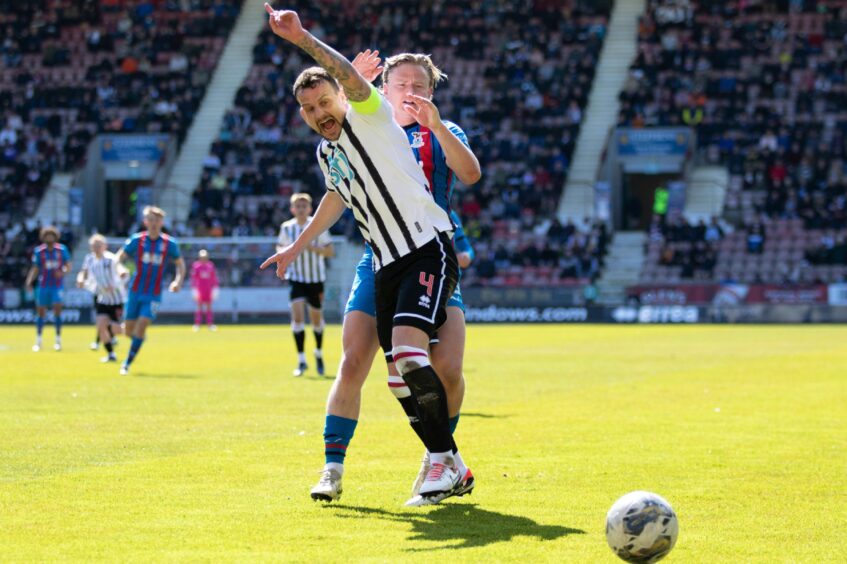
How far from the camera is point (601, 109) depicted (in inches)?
1924

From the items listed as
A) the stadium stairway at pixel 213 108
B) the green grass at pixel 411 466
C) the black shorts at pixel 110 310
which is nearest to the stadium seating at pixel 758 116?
the stadium stairway at pixel 213 108

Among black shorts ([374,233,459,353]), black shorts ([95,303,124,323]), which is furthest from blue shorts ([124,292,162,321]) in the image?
black shorts ([374,233,459,353])

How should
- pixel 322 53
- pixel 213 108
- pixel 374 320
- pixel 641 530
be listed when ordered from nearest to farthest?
1. pixel 641 530
2. pixel 322 53
3. pixel 374 320
4. pixel 213 108

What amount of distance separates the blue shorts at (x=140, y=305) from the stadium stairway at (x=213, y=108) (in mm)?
27911

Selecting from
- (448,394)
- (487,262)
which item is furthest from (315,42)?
(487,262)

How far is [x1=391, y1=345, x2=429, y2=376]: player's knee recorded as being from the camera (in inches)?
283

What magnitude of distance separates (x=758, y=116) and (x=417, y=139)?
131 feet

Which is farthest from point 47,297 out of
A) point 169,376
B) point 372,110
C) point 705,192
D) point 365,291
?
point 705,192

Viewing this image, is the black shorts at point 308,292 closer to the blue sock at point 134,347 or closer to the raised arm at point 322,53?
the blue sock at point 134,347

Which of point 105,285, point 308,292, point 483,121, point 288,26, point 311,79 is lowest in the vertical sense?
point 105,285

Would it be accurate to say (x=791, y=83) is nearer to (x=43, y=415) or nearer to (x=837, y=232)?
(x=837, y=232)

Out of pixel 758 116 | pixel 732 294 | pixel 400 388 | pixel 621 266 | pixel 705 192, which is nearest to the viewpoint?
pixel 400 388

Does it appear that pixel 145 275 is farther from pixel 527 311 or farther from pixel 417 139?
pixel 527 311

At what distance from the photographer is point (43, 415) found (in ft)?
42.0
